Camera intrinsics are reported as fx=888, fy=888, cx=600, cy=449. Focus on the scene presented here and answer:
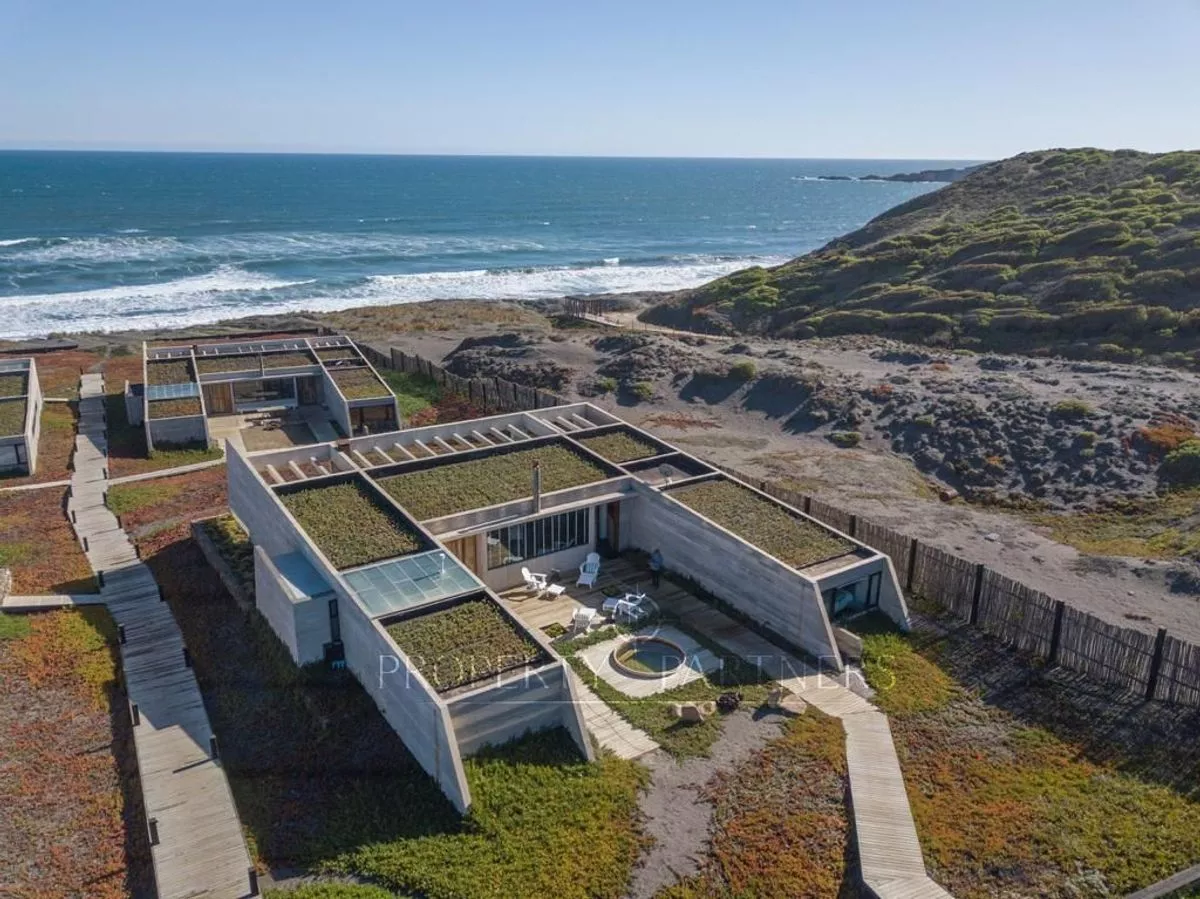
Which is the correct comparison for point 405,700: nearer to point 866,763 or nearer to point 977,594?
point 866,763

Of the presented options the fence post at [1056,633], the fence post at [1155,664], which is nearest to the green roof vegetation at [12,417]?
the fence post at [1056,633]

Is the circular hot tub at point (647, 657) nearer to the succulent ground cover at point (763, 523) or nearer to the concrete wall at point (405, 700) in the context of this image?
the succulent ground cover at point (763, 523)

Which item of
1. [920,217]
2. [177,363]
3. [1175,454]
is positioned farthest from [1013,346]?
[177,363]

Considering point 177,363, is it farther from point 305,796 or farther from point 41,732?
point 305,796

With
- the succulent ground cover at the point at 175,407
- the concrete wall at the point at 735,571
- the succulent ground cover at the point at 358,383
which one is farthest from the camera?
the succulent ground cover at the point at 358,383

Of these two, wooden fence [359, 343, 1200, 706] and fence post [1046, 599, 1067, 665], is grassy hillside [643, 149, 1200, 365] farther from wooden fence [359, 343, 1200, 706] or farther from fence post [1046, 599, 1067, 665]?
fence post [1046, 599, 1067, 665]

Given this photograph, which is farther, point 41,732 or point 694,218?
point 694,218

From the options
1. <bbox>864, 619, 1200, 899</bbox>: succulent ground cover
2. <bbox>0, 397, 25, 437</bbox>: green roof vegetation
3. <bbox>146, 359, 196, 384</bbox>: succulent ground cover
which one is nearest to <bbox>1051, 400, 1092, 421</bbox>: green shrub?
<bbox>864, 619, 1200, 899</bbox>: succulent ground cover
